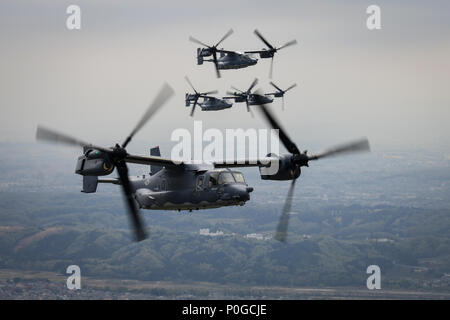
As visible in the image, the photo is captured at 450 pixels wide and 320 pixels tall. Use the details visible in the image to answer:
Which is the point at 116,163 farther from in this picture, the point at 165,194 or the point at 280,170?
the point at 280,170

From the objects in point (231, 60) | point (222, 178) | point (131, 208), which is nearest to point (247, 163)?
point (222, 178)

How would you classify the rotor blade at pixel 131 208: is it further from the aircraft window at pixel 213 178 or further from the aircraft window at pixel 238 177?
the aircraft window at pixel 238 177

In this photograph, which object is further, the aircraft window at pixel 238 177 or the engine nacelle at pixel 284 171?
the aircraft window at pixel 238 177

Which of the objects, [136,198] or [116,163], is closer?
[116,163]

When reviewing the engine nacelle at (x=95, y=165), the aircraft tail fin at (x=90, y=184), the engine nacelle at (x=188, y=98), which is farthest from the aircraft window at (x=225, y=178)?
the engine nacelle at (x=188, y=98)

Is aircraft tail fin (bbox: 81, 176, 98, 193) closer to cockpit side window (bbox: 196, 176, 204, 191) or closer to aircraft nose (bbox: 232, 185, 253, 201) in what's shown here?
cockpit side window (bbox: 196, 176, 204, 191)
